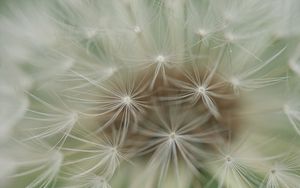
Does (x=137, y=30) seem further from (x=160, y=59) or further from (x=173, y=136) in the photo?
(x=173, y=136)

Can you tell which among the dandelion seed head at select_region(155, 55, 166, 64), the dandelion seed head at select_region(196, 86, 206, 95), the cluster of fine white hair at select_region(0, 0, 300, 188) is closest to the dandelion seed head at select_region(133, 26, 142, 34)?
the cluster of fine white hair at select_region(0, 0, 300, 188)

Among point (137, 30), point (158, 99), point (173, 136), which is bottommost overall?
point (173, 136)

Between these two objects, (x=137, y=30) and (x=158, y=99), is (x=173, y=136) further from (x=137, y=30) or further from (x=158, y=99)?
(x=137, y=30)

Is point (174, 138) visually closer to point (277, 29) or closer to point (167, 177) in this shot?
point (167, 177)

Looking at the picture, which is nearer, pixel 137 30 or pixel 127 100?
pixel 127 100

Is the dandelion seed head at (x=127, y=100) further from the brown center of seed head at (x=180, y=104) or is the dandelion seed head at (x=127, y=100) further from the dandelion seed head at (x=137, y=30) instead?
the dandelion seed head at (x=137, y=30)

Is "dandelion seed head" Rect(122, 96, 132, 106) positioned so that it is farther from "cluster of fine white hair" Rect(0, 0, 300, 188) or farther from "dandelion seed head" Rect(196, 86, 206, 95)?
"dandelion seed head" Rect(196, 86, 206, 95)

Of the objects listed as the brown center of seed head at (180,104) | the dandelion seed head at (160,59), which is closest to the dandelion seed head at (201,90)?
the brown center of seed head at (180,104)

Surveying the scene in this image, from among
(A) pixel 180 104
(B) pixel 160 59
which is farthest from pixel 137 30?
(A) pixel 180 104

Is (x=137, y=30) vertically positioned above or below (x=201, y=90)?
above

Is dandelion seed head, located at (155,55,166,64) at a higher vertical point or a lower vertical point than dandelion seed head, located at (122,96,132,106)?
higher
